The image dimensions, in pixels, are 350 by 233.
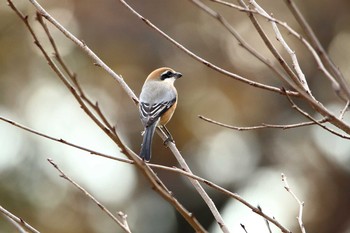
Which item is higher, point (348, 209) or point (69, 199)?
point (69, 199)

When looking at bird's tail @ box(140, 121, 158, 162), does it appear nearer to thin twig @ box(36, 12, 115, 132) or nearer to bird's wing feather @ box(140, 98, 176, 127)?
bird's wing feather @ box(140, 98, 176, 127)

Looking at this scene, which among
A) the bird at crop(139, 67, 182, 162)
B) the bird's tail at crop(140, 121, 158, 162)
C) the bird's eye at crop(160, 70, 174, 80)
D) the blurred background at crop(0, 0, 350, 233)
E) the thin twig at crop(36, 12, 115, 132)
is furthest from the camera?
the blurred background at crop(0, 0, 350, 233)

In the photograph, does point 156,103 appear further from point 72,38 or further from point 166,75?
point 72,38

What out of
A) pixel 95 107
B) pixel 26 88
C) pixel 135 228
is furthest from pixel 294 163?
pixel 95 107

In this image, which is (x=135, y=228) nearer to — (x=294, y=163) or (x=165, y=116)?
(x=294, y=163)

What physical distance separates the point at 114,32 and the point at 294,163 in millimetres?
4068

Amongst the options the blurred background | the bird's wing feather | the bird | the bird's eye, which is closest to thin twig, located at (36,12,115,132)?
the bird

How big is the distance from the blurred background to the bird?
711 centimetres

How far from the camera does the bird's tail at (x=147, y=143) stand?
434cm

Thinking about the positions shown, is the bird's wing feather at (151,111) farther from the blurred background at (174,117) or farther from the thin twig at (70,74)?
the blurred background at (174,117)

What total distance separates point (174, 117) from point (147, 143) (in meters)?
9.71

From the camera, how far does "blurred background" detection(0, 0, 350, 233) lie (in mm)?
13516

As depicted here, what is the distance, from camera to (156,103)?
5324mm

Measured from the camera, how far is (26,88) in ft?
47.7
